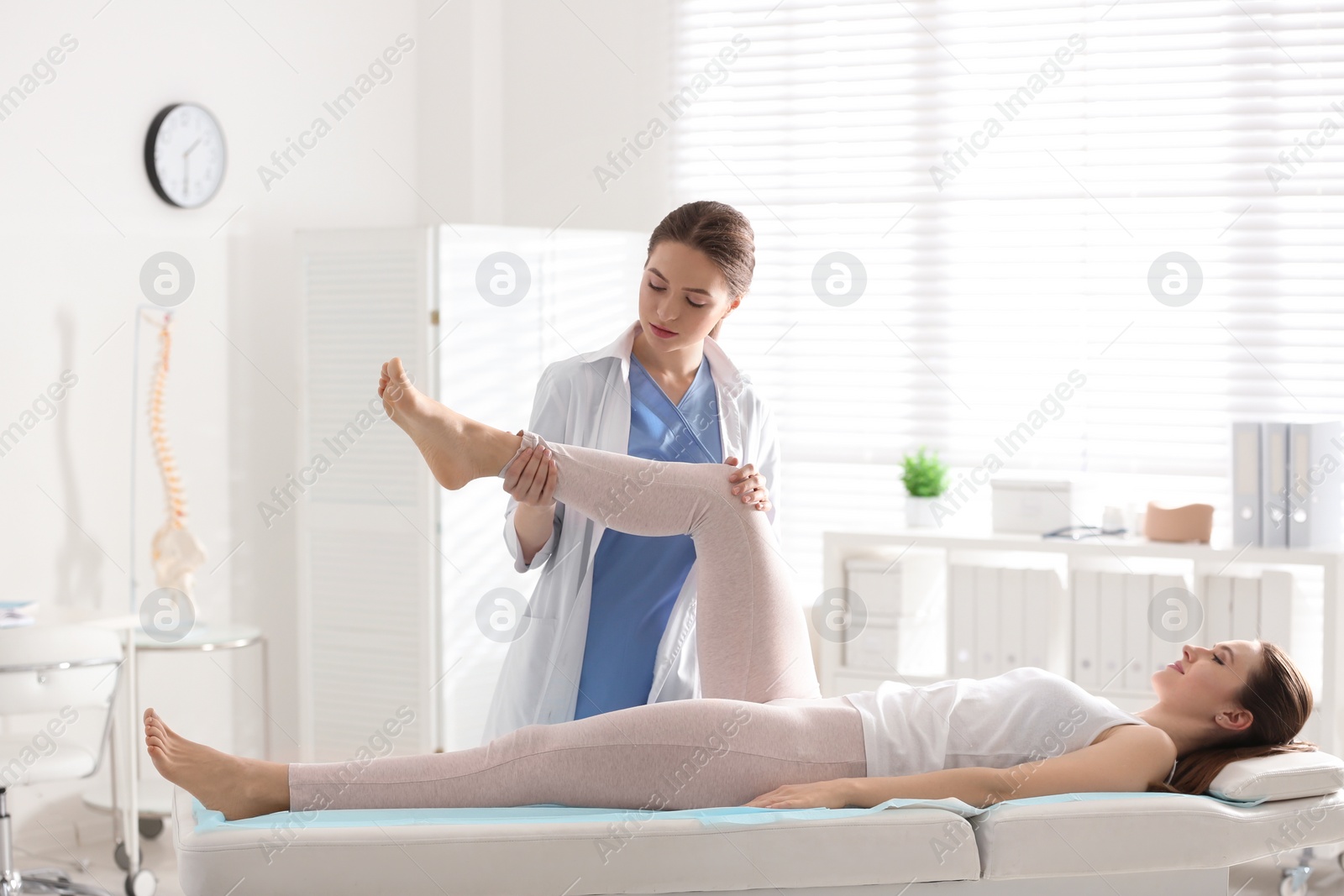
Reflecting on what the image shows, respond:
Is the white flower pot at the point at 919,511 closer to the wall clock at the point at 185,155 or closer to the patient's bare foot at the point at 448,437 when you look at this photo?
the patient's bare foot at the point at 448,437

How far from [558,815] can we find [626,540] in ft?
1.76

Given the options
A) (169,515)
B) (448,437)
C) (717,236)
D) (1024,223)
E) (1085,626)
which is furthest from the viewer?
(1024,223)

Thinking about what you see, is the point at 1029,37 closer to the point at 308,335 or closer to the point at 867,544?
the point at 867,544

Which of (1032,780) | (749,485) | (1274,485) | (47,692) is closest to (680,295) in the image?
(749,485)

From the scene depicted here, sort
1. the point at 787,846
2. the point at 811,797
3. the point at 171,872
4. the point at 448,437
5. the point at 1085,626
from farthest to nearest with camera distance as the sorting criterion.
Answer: the point at 1085,626 < the point at 171,872 < the point at 448,437 < the point at 811,797 < the point at 787,846

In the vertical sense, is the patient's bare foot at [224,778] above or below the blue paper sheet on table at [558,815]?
above

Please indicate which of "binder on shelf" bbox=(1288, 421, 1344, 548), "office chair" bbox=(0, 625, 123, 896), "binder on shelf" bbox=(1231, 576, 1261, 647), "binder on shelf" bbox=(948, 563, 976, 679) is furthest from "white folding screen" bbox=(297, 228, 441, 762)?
"binder on shelf" bbox=(1288, 421, 1344, 548)

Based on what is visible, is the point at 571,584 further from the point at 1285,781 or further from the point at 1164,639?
the point at 1164,639

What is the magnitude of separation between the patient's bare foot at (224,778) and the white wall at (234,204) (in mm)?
1465

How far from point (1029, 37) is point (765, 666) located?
255 cm

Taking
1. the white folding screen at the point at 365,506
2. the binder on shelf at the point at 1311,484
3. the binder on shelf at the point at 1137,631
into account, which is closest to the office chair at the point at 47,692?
the white folding screen at the point at 365,506

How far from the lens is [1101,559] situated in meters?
3.42

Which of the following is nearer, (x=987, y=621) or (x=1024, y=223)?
(x=987, y=621)

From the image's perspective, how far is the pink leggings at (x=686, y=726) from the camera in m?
1.69
